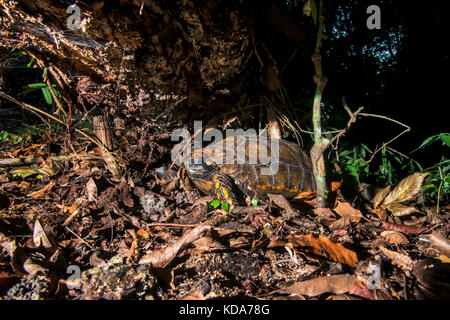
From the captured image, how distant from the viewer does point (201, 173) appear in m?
2.78

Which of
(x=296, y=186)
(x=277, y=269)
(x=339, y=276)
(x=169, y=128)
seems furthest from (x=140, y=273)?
(x=296, y=186)

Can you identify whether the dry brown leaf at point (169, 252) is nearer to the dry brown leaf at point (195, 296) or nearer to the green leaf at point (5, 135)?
the dry brown leaf at point (195, 296)

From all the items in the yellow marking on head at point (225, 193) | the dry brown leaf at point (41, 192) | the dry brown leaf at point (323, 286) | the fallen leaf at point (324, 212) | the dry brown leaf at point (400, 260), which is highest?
the dry brown leaf at point (41, 192)

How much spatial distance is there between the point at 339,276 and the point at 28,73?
18.1 feet

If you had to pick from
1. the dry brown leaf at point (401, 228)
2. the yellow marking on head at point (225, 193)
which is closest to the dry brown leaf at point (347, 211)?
the dry brown leaf at point (401, 228)

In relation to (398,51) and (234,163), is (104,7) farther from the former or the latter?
(398,51)

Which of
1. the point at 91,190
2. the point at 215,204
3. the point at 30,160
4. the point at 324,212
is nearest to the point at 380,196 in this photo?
the point at 324,212

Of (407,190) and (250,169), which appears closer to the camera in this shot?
(407,190)

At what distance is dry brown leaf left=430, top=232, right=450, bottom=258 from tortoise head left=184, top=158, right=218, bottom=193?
7.14ft

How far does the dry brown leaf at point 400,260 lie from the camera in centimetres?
138

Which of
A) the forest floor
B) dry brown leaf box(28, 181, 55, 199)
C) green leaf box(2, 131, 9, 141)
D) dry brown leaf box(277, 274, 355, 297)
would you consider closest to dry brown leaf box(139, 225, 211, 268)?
the forest floor

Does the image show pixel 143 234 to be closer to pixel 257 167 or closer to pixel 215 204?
pixel 215 204

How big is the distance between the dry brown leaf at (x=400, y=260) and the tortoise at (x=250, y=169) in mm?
1373

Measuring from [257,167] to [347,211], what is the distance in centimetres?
120
